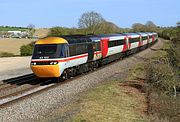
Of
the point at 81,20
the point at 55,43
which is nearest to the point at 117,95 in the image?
the point at 55,43

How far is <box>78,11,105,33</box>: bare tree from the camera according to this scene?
279 feet

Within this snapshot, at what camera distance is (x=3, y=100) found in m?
16.5

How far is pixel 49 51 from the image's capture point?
20969 mm

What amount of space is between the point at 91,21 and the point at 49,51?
230 ft

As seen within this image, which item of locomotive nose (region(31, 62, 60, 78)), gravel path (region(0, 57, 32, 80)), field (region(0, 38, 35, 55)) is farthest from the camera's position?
field (region(0, 38, 35, 55))

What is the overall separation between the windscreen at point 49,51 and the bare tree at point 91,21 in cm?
5989

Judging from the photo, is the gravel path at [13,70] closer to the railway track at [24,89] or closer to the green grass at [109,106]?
the railway track at [24,89]

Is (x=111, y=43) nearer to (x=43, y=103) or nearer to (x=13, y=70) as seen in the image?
(x=13, y=70)

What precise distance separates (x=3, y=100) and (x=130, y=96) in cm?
553

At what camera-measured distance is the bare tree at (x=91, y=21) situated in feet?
279

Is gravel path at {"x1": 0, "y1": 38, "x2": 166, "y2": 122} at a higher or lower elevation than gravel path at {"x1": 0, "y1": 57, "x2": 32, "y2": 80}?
higher

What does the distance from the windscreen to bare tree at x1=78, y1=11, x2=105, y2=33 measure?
59893 mm

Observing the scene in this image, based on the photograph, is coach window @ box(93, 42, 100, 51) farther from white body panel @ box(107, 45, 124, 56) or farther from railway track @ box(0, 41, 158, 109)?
railway track @ box(0, 41, 158, 109)

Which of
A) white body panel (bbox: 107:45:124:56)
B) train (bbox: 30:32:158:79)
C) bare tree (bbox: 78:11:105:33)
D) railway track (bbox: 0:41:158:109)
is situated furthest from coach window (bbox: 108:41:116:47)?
bare tree (bbox: 78:11:105:33)
